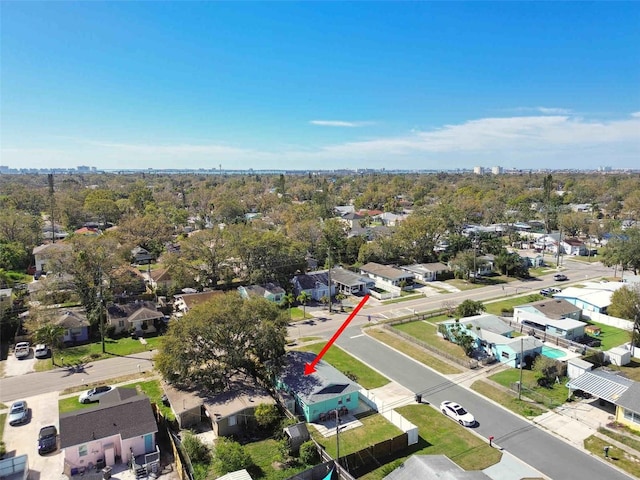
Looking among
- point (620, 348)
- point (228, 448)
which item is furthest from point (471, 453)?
point (620, 348)

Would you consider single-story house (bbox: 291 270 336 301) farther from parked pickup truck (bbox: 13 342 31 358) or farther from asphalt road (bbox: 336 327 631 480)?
parked pickup truck (bbox: 13 342 31 358)

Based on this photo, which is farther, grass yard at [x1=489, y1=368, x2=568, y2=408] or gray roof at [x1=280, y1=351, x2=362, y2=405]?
grass yard at [x1=489, y1=368, x2=568, y2=408]

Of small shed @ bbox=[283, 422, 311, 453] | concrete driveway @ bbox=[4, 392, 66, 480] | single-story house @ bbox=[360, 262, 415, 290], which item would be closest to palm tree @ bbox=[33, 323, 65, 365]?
concrete driveway @ bbox=[4, 392, 66, 480]

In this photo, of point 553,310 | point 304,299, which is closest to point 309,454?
point 304,299

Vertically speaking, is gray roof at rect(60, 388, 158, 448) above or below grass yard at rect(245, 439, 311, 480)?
above

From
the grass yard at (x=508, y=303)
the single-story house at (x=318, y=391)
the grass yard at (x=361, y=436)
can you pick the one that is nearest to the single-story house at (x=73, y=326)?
the single-story house at (x=318, y=391)

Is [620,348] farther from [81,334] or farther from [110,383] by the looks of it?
[81,334]

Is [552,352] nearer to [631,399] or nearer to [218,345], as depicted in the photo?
[631,399]
